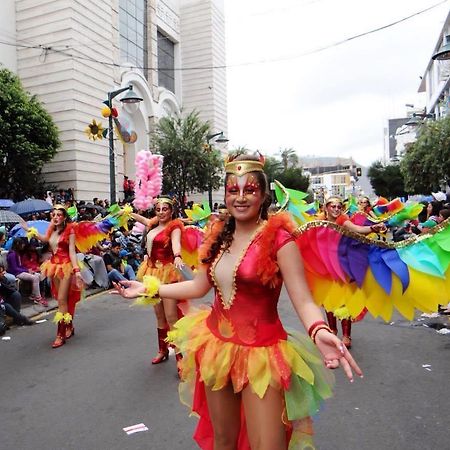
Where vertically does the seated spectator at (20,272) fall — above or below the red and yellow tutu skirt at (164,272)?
below

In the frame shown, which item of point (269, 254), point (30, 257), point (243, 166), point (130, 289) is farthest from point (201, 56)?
point (269, 254)

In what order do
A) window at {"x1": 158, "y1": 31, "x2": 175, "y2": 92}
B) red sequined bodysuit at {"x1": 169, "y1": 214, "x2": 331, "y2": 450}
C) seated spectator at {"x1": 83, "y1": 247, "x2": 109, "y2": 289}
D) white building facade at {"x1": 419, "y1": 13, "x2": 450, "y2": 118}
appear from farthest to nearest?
white building facade at {"x1": 419, "y1": 13, "x2": 450, "y2": 118}
window at {"x1": 158, "y1": 31, "x2": 175, "y2": 92}
seated spectator at {"x1": 83, "y1": 247, "x2": 109, "y2": 289}
red sequined bodysuit at {"x1": 169, "y1": 214, "x2": 331, "y2": 450}

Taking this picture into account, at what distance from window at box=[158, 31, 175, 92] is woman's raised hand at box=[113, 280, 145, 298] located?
30834 millimetres

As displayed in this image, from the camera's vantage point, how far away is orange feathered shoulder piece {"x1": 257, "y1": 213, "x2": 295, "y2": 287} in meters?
2.18

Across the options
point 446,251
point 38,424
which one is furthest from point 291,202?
point 38,424

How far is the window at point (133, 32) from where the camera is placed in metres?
25.4

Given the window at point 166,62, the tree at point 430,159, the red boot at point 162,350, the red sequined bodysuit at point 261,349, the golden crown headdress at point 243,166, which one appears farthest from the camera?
the window at point 166,62

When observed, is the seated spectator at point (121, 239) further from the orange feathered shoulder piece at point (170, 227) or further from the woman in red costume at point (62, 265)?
the orange feathered shoulder piece at point (170, 227)

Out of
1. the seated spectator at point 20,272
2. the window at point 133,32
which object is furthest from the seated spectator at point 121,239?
the window at point 133,32

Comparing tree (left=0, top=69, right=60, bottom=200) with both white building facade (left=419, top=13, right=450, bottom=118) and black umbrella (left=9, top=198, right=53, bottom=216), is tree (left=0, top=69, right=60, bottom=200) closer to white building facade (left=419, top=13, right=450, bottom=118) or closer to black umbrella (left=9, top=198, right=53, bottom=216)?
black umbrella (left=9, top=198, right=53, bottom=216)

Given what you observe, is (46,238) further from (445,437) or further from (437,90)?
(437,90)

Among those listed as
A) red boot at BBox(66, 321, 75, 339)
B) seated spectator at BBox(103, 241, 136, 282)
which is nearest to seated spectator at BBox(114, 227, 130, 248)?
seated spectator at BBox(103, 241, 136, 282)

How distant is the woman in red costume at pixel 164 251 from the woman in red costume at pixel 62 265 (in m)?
1.42

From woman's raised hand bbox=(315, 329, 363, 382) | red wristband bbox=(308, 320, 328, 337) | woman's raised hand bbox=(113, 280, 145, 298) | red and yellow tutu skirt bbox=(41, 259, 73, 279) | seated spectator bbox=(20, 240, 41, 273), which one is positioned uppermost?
woman's raised hand bbox=(113, 280, 145, 298)
